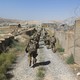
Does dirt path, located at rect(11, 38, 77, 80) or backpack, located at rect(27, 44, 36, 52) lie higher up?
backpack, located at rect(27, 44, 36, 52)

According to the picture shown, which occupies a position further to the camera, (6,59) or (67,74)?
(6,59)

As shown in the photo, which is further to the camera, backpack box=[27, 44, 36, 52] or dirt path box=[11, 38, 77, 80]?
backpack box=[27, 44, 36, 52]

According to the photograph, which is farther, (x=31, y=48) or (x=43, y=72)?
(x=31, y=48)

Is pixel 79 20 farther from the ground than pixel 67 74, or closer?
farther from the ground

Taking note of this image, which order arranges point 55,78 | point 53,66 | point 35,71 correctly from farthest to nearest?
1. point 53,66
2. point 35,71
3. point 55,78

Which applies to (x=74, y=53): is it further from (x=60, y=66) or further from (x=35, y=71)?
(x=35, y=71)

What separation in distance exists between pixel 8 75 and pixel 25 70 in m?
1.69

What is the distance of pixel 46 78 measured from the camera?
14.0m

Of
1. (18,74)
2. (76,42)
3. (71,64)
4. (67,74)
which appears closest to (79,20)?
(76,42)

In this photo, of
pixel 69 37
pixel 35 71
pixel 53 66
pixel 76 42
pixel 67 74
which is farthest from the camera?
pixel 69 37

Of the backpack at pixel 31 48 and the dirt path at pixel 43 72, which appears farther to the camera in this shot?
the backpack at pixel 31 48

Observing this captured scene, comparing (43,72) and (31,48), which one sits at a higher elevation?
(31,48)

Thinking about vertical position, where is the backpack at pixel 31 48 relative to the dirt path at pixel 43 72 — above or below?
above

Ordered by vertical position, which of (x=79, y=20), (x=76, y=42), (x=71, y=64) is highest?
(x=79, y=20)
